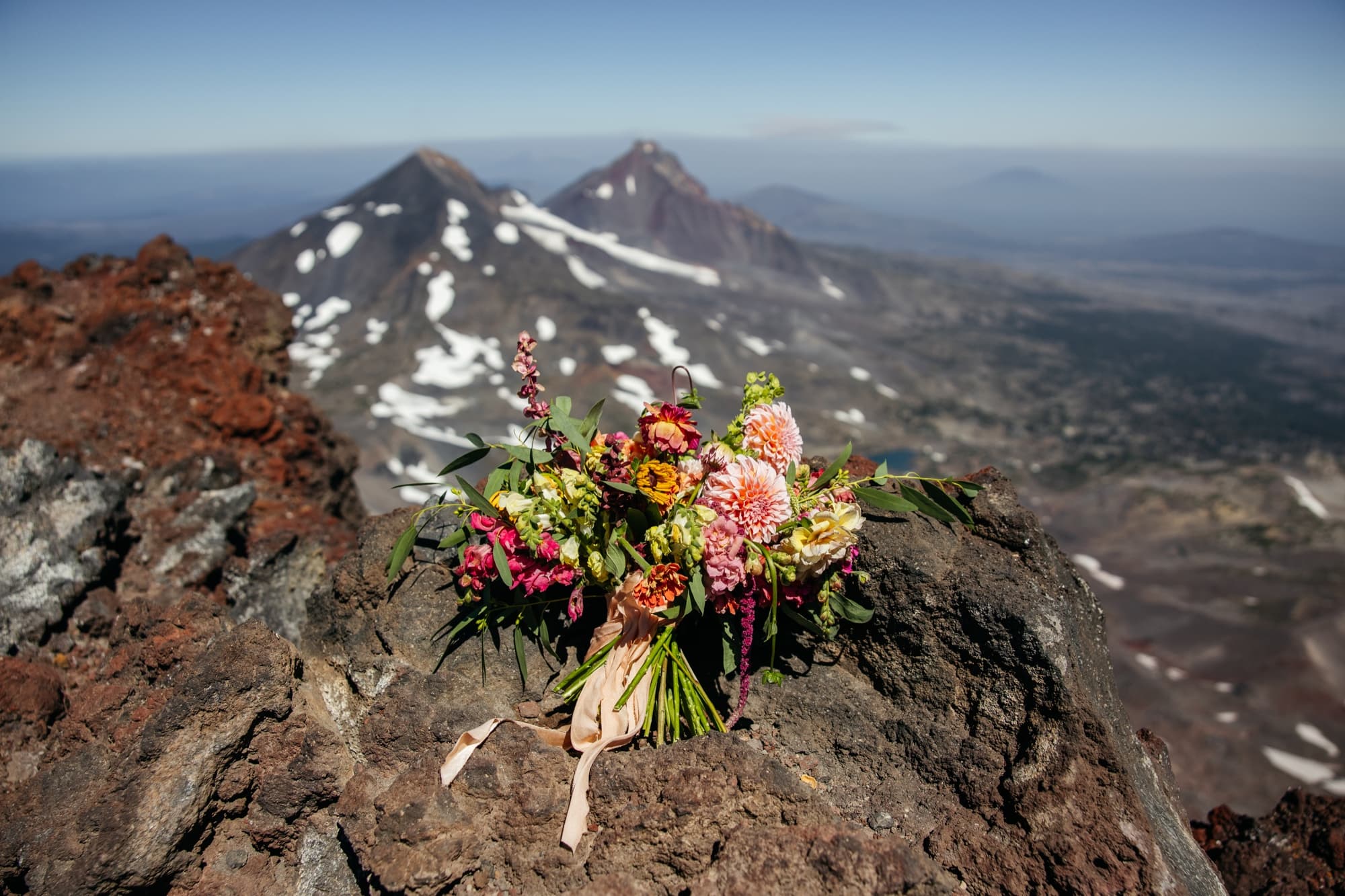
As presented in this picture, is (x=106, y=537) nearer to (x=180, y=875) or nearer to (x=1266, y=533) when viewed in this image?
(x=180, y=875)

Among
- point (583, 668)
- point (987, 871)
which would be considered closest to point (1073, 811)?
point (987, 871)

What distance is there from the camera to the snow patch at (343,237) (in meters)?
Answer: 66.4

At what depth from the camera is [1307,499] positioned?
1882 inches

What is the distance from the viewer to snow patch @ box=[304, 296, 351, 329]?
5709 centimetres

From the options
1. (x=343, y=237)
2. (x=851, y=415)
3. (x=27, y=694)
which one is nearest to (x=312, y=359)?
(x=343, y=237)

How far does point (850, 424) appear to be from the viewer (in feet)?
176

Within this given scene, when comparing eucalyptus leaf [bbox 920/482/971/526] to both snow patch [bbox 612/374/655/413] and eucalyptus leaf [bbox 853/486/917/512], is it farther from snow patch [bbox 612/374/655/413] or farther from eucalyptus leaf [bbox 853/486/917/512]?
snow patch [bbox 612/374/655/413]

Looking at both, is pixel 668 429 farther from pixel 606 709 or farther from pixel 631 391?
pixel 631 391

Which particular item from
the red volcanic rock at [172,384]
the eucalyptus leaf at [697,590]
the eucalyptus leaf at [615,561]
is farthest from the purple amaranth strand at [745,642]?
the red volcanic rock at [172,384]

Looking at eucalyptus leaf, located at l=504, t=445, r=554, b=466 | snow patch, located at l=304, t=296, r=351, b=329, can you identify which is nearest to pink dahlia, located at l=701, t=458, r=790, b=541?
eucalyptus leaf, located at l=504, t=445, r=554, b=466

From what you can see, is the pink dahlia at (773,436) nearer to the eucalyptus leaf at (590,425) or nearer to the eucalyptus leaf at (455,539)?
the eucalyptus leaf at (590,425)

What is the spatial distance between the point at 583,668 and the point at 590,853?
2.10 ft

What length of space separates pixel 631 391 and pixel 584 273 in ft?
114

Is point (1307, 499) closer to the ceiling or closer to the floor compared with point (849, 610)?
closer to the floor
